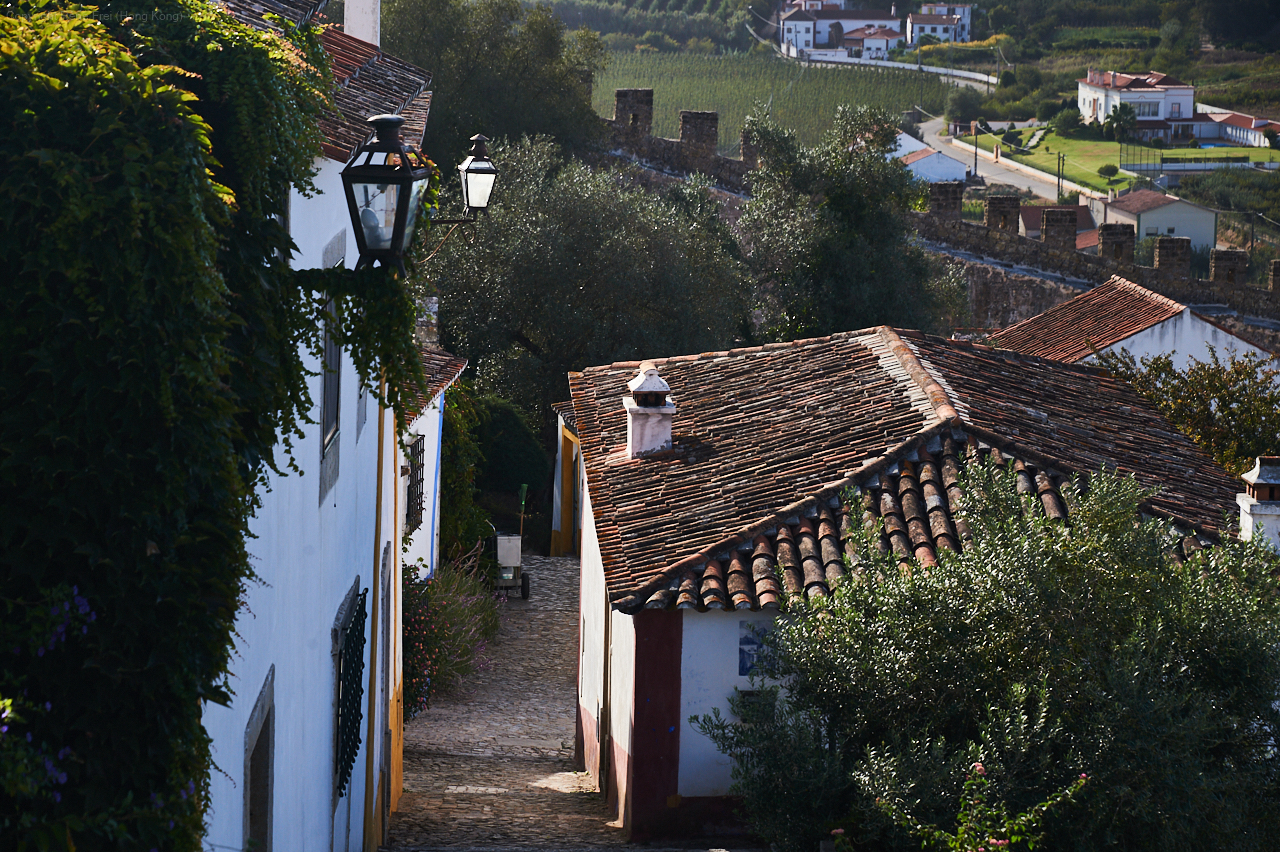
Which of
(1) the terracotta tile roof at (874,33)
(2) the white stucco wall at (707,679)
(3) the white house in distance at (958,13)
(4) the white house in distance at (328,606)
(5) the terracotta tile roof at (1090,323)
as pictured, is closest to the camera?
(4) the white house in distance at (328,606)

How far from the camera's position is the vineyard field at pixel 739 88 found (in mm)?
55562

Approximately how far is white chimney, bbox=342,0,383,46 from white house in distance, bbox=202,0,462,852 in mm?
12

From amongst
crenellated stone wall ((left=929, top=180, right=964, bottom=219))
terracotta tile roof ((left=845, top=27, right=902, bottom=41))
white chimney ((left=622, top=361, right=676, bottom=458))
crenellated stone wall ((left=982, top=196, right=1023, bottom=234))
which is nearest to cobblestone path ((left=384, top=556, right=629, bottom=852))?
white chimney ((left=622, top=361, right=676, bottom=458))

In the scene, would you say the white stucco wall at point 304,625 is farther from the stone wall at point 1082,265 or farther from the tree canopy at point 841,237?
the stone wall at point 1082,265

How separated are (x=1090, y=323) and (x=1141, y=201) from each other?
98.7 feet

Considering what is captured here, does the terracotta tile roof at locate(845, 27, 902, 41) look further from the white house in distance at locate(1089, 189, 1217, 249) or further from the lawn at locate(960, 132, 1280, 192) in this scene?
the white house in distance at locate(1089, 189, 1217, 249)

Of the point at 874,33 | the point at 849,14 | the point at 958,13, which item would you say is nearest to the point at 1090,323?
the point at 874,33

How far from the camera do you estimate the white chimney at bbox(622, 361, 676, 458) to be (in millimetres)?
10727

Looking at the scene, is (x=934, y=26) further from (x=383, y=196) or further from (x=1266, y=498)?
(x=383, y=196)

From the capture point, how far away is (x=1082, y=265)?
1209 inches

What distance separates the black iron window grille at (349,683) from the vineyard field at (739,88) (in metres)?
44.8

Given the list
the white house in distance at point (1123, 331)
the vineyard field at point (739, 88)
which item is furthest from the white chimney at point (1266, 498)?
the vineyard field at point (739, 88)

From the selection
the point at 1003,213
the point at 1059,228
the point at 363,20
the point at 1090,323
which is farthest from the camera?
the point at 1059,228

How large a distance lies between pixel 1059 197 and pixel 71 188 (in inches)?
2267
